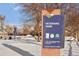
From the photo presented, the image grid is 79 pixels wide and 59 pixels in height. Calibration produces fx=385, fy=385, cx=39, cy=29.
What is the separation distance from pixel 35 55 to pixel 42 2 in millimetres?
638

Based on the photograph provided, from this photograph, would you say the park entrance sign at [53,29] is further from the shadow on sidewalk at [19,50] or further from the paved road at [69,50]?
the shadow on sidewalk at [19,50]

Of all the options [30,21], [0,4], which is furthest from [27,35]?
[0,4]

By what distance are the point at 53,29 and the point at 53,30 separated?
12 mm

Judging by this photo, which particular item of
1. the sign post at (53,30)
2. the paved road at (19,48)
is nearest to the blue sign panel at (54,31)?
the sign post at (53,30)

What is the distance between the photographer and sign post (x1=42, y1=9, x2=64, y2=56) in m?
4.60

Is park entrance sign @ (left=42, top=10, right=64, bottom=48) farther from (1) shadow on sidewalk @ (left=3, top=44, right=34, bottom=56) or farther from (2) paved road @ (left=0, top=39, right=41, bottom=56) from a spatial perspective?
(1) shadow on sidewalk @ (left=3, top=44, right=34, bottom=56)

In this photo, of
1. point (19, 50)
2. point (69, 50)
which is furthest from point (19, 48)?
point (69, 50)

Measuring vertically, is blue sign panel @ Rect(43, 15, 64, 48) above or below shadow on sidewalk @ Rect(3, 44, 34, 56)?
above

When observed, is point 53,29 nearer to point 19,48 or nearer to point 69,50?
point 69,50

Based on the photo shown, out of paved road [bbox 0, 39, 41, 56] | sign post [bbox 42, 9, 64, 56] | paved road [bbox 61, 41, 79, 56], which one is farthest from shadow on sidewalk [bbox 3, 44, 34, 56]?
paved road [bbox 61, 41, 79, 56]

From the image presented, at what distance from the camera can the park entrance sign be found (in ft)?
15.1

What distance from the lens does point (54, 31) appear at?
4.60 m

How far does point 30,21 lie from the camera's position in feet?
15.3

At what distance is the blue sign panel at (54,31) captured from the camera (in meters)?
4.60
